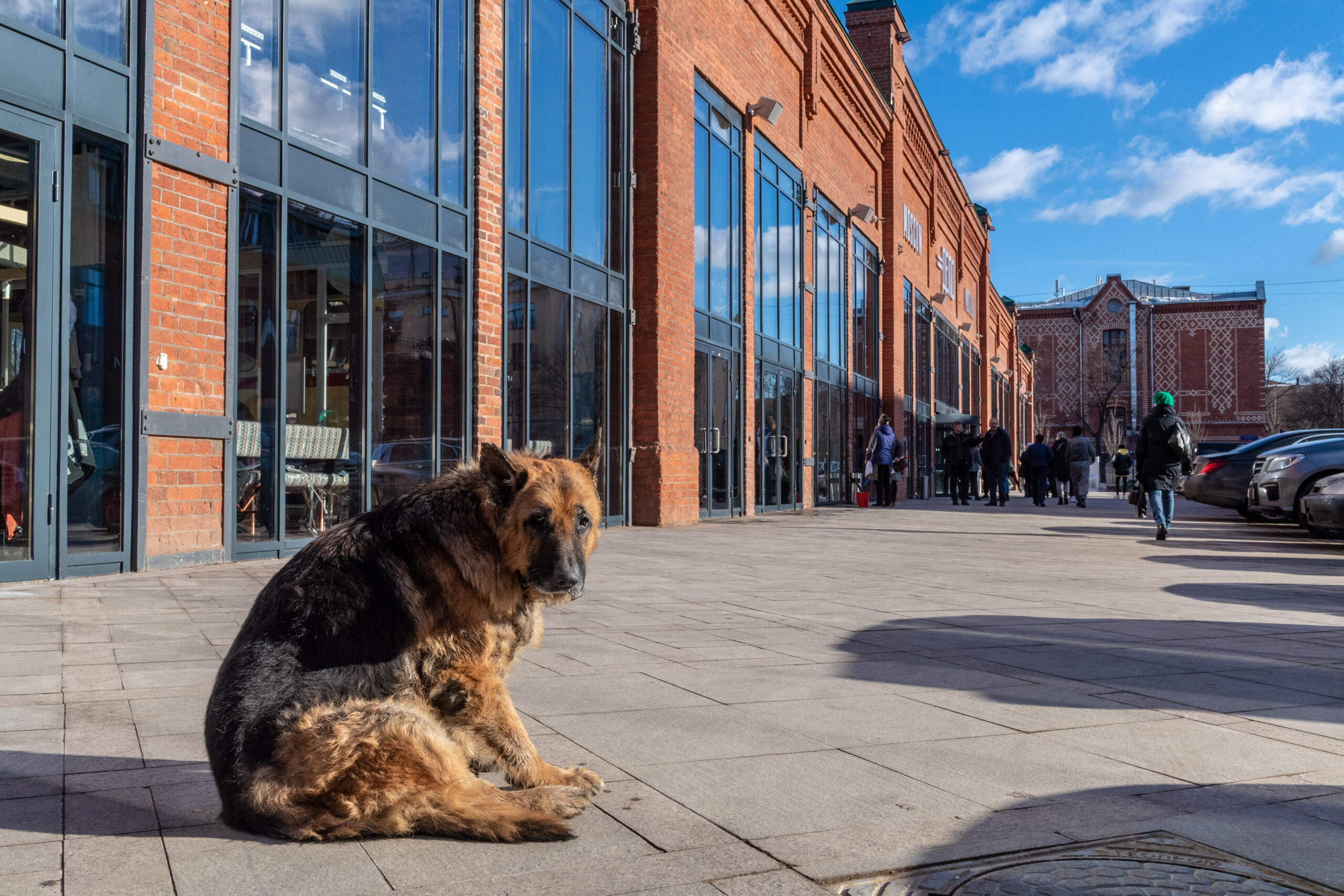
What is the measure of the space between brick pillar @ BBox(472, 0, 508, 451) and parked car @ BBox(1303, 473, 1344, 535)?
10.4 metres

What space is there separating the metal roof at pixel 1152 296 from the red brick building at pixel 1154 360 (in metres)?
0.17

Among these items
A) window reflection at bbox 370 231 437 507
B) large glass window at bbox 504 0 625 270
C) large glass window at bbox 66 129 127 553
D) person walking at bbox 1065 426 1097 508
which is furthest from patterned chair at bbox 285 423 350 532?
person walking at bbox 1065 426 1097 508

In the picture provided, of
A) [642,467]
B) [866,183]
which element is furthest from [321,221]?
[866,183]

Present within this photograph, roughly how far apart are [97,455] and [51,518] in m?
0.59

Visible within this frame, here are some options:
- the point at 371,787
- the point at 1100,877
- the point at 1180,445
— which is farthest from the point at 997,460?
the point at 371,787

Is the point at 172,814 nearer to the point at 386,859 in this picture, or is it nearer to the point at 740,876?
the point at 386,859

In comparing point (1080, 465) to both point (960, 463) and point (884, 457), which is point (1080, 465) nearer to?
point (960, 463)

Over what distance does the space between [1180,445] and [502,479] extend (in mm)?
12769

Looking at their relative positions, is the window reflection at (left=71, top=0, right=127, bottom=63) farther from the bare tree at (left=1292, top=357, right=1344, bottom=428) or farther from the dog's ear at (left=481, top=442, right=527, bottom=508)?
the bare tree at (left=1292, top=357, right=1344, bottom=428)

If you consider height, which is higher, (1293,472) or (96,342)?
(96,342)

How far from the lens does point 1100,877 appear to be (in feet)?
8.09

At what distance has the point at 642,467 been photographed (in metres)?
15.7

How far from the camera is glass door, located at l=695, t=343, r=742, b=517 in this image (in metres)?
17.7

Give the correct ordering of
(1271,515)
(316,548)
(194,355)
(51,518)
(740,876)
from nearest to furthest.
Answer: (740,876), (316,548), (51,518), (194,355), (1271,515)
